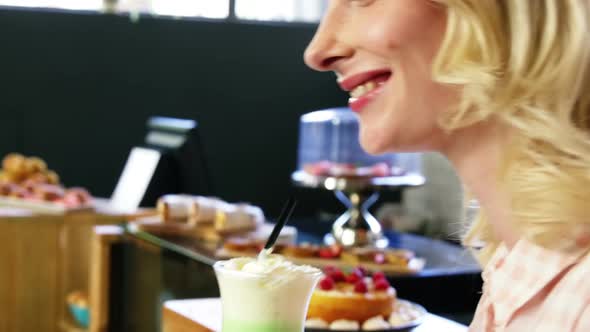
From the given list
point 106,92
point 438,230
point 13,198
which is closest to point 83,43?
point 106,92

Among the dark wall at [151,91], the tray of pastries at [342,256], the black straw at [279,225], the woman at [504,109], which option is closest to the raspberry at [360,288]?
the black straw at [279,225]

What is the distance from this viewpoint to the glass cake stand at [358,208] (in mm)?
4172

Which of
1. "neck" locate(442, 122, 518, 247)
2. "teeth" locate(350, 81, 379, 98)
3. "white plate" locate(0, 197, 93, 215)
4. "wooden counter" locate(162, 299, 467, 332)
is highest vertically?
"teeth" locate(350, 81, 379, 98)

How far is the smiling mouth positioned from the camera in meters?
1.38

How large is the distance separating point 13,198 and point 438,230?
3373 mm

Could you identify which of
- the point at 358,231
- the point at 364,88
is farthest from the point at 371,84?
the point at 358,231

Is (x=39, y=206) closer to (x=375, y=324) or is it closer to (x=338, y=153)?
(x=338, y=153)

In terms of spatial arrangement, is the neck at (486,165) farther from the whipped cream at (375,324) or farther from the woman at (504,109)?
the whipped cream at (375,324)

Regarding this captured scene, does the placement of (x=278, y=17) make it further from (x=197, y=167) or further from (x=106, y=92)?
(x=197, y=167)

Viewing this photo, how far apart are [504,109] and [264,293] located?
452mm

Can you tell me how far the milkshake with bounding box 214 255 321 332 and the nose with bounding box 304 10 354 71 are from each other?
313 mm

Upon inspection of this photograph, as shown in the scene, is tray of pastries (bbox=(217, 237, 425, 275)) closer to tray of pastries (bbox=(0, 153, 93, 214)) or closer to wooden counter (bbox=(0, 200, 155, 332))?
wooden counter (bbox=(0, 200, 155, 332))

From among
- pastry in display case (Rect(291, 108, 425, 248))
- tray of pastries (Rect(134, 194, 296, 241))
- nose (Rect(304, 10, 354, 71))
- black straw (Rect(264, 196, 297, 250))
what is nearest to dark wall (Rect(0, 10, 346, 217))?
pastry in display case (Rect(291, 108, 425, 248))

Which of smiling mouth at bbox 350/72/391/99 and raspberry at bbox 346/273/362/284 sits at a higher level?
smiling mouth at bbox 350/72/391/99
